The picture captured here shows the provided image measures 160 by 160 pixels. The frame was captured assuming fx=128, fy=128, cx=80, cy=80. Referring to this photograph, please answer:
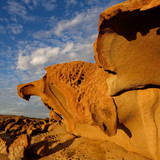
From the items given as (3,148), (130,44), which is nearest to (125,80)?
(130,44)

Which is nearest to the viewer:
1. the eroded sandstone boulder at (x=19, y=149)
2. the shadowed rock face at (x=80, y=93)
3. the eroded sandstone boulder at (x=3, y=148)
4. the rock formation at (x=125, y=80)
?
the rock formation at (x=125, y=80)

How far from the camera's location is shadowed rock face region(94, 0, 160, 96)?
1.65m

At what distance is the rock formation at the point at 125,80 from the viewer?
1787 mm

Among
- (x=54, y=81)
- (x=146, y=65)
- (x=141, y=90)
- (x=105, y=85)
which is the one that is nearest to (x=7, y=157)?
(x=54, y=81)

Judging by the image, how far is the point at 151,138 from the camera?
238cm

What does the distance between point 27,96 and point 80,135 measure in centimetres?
261

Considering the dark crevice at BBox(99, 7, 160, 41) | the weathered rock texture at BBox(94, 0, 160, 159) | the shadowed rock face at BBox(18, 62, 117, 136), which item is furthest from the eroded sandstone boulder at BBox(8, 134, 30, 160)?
the dark crevice at BBox(99, 7, 160, 41)

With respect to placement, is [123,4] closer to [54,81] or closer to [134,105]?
[134,105]

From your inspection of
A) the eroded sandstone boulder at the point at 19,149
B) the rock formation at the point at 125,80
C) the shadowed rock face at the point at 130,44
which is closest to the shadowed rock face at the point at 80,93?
the rock formation at the point at 125,80

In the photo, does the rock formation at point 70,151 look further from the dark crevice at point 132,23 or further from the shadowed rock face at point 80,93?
the dark crevice at point 132,23

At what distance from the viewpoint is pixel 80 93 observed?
326 cm

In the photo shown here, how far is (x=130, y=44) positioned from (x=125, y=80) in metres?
0.68

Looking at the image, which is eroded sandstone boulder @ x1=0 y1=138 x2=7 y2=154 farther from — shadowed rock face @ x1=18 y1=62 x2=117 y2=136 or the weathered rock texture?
the weathered rock texture

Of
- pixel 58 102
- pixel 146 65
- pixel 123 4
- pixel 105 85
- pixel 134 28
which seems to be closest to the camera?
pixel 123 4
